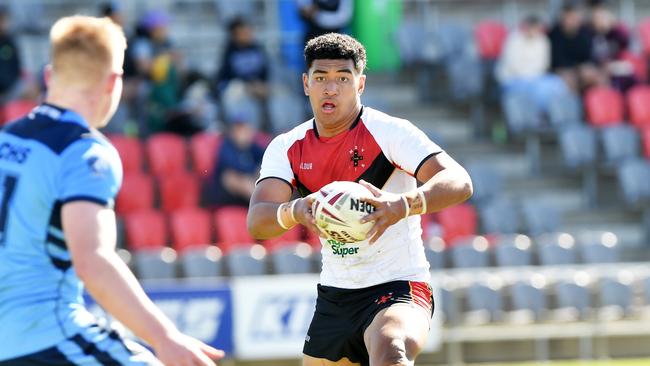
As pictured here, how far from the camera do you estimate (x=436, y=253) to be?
47.7 feet

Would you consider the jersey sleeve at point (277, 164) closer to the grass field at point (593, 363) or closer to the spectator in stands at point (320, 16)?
the grass field at point (593, 363)

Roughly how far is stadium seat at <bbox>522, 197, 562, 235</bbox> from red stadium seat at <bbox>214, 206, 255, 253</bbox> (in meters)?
3.81

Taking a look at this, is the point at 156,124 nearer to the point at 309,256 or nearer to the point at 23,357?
the point at 309,256

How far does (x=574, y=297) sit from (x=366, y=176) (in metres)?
7.31

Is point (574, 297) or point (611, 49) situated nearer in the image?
point (574, 297)

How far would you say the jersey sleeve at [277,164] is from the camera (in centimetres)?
730

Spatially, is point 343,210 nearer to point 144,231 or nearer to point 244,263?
point 244,263

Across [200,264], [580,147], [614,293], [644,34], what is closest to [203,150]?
[200,264]

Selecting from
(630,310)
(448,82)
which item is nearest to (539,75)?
(448,82)

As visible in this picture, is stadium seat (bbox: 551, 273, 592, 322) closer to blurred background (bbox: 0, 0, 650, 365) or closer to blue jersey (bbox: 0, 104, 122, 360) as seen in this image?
blurred background (bbox: 0, 0, 650, 365)

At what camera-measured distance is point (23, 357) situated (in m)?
4.91

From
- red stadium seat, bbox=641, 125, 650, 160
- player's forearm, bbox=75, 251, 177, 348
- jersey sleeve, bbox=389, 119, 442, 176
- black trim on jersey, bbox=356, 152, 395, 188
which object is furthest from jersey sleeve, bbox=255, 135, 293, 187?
red stadium seat, bbox=641, 125, 650, 160

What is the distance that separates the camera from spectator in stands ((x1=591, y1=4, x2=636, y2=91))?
19.5 metres

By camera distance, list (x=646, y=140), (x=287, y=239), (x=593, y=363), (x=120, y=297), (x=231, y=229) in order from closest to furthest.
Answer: (x=120, y=297)
(x=593, y=363)
(x=231, y=229)
(x=287, y=239)
(x=646, y=140)
